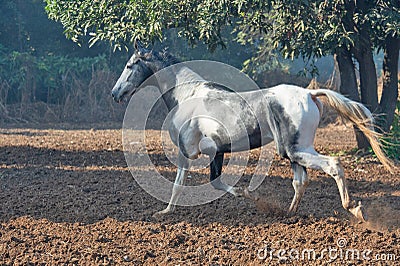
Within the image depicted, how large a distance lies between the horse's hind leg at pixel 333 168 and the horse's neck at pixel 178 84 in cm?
150

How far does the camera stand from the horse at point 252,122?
6312 mm

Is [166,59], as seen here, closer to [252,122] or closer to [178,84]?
[178,84]

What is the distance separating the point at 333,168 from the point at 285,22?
4.14 meters

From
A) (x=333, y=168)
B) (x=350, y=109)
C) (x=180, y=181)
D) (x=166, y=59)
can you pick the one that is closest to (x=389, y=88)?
(x=350, y=109)

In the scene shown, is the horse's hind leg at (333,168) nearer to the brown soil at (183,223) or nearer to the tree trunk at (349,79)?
the brown soil at (183,223)

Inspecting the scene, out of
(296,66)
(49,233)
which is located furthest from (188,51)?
(296,66)

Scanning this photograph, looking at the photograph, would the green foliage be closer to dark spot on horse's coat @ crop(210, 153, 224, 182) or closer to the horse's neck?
the horse's neck

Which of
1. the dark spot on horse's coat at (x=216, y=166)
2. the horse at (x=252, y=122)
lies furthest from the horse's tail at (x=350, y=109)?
the dark spot on horse's coat at (x=216, y=166)

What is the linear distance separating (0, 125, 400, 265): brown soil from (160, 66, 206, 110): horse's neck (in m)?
1.26

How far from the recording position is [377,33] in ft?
33.3

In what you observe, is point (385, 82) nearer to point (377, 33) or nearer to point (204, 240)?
point (377, 33)

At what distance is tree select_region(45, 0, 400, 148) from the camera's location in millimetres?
9148

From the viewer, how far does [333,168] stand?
615 cm

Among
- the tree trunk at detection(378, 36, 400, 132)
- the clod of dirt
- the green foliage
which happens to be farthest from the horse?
the tree trunk at detection(378, 36, 400, 132)
